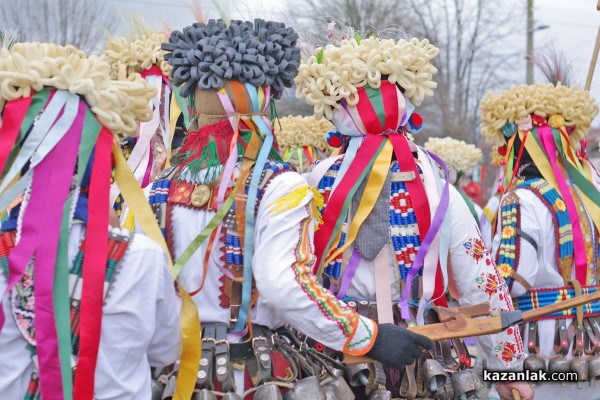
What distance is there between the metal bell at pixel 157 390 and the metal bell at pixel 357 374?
733 mm

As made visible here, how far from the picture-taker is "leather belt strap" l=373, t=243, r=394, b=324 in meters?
3.21

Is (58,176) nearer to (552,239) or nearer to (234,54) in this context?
(234,54)

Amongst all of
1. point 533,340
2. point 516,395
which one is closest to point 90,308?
point 516,395

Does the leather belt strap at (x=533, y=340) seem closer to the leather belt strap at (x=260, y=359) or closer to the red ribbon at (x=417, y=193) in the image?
the red ribbon at (x=417, y=193)

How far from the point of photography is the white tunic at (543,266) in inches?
171

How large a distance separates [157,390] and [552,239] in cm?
255

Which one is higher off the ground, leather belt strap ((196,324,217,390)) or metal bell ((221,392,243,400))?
leather belt strap ((196,324,217,390))

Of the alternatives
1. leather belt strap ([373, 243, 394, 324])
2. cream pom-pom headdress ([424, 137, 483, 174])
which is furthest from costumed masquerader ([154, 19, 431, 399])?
cream pom-pom headdress ([424, 137, 483, 174])

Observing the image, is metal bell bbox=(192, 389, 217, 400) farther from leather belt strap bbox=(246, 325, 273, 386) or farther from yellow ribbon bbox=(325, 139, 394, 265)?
yellow ribbon bbox=(325, 139, 394, 265)

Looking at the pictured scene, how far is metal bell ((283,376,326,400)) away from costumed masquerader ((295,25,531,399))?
53cm

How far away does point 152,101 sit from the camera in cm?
484

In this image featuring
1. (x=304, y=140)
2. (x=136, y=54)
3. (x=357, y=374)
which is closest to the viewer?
(x=357, y=374)

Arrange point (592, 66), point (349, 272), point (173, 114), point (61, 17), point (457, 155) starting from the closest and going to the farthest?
point (349, 272), point (173, 114), point (592, 66), point (457, 155), point (61, 17)

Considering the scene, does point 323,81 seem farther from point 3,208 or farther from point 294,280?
point 3,208
